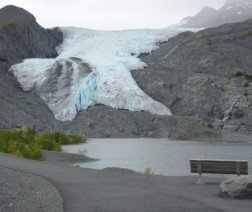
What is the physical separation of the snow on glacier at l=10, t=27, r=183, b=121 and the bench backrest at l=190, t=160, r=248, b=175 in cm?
4103

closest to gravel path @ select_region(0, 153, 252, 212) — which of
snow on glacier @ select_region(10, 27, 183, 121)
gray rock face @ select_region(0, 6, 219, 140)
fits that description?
gray rock face @ select_region(0, 6, 219, 140)

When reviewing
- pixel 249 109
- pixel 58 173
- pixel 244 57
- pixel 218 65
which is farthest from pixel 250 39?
pixel 58 173

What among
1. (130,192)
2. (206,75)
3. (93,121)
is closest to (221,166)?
(130,192)

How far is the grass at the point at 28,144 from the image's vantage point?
891 inches

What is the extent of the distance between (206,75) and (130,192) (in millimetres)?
53532

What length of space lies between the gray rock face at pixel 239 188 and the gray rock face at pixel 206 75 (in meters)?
42.0

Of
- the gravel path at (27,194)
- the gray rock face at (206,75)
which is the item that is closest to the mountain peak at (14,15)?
the gray rock face at (206,75)

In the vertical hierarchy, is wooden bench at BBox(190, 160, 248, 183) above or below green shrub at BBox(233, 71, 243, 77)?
above

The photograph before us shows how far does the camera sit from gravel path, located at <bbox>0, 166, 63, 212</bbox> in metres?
9.70

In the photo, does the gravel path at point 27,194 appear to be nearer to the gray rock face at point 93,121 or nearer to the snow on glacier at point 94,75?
the gray rock face at point 93,121

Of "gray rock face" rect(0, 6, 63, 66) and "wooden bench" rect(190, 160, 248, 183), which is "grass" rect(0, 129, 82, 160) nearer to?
"wooden bench" rect(190, 160, 248, 183)

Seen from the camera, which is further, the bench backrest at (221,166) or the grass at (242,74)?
the grass at (242,74)

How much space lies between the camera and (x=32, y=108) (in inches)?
2212

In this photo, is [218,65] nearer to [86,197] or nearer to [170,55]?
[170,55]
